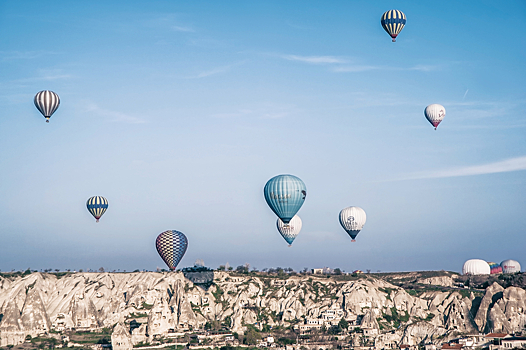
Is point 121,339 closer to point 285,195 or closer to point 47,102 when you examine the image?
point 285,195

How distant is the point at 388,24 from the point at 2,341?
75.2 metres

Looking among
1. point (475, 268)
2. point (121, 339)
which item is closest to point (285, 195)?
point (121, 339)

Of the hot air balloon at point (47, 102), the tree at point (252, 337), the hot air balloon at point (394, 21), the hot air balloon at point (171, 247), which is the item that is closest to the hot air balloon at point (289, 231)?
the tree at point (252, 337)

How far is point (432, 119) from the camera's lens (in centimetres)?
10050

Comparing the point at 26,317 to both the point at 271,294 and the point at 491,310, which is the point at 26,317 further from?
the point at 491,310

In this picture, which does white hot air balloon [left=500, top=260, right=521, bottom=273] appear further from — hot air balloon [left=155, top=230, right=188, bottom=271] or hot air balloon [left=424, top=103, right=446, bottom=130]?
hot air balloon [left=155, top=230, right=188, bottom=271]

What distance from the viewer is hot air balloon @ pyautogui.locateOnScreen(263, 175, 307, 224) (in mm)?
93562

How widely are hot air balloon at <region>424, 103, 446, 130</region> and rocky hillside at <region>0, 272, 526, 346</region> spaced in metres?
32.1

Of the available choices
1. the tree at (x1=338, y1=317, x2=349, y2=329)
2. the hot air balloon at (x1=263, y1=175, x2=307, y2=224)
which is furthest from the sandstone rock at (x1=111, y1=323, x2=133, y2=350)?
the tree at (x1=338, y1=317, x2=349, y2=329)

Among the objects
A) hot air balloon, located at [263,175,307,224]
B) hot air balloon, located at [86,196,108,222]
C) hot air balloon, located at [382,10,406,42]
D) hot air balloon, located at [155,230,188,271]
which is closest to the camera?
hot air balloon, located at [382,10,406,42]

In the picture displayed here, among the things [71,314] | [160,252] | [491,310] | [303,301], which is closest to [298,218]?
[303,301]

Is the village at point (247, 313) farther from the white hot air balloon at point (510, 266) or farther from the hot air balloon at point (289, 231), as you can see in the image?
the white hot air balloon at point (510, 266)

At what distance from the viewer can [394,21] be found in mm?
87938

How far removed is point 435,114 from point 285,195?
2543cm
